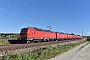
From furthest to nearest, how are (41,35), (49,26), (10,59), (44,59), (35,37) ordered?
(49,26), (41,35), (35,37), (44,59), (10,59)

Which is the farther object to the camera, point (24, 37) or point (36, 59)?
point (24, 37)

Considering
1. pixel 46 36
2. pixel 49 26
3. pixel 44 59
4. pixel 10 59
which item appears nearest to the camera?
pixel 10 59

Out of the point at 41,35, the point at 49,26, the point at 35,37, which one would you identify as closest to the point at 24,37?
the point at 35,37

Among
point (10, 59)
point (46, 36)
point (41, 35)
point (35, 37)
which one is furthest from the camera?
point (46, 36)

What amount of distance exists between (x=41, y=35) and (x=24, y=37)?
889 cm

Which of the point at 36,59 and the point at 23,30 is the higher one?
the point at 23,30

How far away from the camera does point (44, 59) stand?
40.5ft

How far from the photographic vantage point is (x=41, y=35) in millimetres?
44812

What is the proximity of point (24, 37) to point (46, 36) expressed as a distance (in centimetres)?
1407

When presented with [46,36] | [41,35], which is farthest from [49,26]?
[41,35]

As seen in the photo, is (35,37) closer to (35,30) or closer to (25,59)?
(35,30)

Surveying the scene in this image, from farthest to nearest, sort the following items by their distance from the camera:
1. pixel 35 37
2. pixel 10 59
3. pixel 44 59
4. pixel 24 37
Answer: pixel 35 37 → pixel 24 37 → pixel 44 59 → pixel 10 59

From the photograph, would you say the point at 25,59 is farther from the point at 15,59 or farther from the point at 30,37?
the point at 30,37

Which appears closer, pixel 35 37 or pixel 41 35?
pixel 35 37
